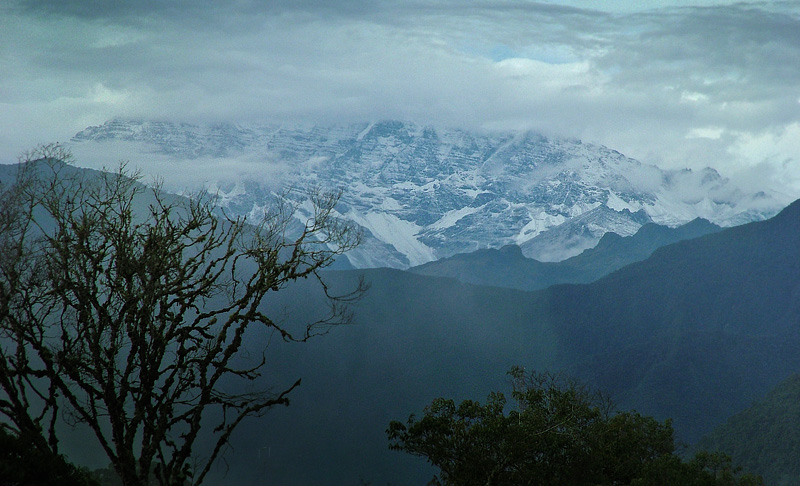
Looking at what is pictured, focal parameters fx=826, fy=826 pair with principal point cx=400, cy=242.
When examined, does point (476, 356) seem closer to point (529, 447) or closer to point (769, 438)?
point (769, 438)

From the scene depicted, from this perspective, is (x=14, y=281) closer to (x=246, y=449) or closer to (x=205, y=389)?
(x=205, y=389)

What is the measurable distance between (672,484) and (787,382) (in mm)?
108510

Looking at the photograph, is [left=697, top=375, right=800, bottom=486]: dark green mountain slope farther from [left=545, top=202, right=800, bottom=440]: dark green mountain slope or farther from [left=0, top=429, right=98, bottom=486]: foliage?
[left=0, top=429, right=98, bottom=486]: foliage

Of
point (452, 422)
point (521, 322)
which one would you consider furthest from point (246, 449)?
point (452, 422)

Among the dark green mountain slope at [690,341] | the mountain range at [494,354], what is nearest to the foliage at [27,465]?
the mountain range at [494,354]

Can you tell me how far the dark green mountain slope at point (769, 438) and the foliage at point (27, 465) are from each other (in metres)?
88.1

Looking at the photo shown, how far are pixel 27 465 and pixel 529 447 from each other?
34.7 ft

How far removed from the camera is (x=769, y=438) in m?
100

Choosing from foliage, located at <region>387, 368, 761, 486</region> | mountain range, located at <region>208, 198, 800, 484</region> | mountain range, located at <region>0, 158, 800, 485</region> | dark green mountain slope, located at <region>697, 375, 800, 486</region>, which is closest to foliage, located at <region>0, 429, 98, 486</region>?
foliage, located at <region>387, 368, 761, 486</region>

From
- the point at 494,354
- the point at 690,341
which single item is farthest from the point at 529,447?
the point at 690,341

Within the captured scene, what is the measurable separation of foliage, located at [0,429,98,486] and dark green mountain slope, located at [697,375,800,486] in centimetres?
8814

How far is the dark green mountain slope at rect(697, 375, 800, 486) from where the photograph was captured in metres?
93.8

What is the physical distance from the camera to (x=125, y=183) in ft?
47.9

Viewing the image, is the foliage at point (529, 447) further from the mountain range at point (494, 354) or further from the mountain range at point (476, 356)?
the mountain range at point (494, 354)
